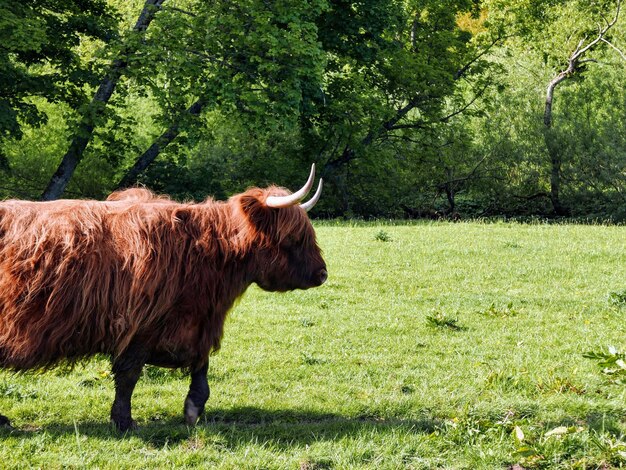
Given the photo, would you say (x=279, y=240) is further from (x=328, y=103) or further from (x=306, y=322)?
(x=328, y=103)

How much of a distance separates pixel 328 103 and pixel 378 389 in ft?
70.8

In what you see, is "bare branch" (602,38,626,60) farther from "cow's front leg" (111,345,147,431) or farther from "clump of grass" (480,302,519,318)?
"cow's front leg" (111,345,147,431)

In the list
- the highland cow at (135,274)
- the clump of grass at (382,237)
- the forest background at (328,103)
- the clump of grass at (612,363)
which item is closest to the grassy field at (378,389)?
the clump of grass at (612,363)

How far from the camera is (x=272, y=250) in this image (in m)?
6.91

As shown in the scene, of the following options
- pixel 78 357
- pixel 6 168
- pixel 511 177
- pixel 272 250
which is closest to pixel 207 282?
pixel 272 250

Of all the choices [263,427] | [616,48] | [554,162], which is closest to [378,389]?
[263,427]

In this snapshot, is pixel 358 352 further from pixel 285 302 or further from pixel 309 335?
pixel 285 302

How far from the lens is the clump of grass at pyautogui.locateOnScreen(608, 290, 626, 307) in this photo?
11961 mm

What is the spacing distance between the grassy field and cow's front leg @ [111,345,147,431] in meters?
0.15

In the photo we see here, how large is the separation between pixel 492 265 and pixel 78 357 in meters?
10.4

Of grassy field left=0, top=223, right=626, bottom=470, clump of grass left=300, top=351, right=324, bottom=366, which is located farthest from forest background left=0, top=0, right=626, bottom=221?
clump of grass left=300, top=351, right=324, bottom=366

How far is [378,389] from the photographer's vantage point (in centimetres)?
788

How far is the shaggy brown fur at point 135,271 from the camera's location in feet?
19.7

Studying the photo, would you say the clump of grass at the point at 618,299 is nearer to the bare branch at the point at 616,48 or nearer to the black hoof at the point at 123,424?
the black hoof at the point at 123,424
